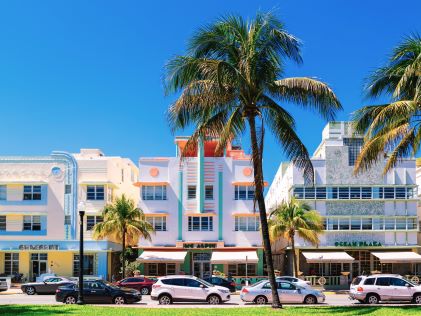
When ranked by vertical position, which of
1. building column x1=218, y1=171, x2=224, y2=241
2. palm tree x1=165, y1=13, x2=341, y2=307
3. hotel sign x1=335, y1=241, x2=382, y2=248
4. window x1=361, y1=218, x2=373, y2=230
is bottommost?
hotel sign x1=335, y1=241, x2=382, y2=248

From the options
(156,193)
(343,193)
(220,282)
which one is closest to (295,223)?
(343,193)

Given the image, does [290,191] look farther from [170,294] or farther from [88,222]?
[170,294]

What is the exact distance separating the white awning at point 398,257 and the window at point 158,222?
17.4 meters

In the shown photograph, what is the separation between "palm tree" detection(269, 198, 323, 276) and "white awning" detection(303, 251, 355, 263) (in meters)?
1.94

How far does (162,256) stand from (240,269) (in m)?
6.82

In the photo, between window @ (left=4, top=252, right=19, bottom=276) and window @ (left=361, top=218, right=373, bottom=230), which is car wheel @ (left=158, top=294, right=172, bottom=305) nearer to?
window @ (left=361, top=218, right=373, bottom=230)

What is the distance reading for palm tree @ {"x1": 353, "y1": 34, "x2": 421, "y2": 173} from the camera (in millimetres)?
26062

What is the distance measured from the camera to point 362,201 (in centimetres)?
5631

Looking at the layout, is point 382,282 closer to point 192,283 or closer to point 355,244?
point 192,283

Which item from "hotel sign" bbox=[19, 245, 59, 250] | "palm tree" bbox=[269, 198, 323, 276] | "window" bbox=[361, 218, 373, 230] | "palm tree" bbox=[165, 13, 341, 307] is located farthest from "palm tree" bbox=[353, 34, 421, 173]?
"hotel sign" bbox=[19, 245, 59, 250]

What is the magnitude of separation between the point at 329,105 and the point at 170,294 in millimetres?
13829

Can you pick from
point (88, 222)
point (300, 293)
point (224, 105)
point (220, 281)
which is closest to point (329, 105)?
point (224, 105)

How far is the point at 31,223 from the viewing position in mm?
57062

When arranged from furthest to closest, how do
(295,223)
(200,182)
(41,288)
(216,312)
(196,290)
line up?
(200,182), (295,223), (41,288), (196,290), (216,312)
